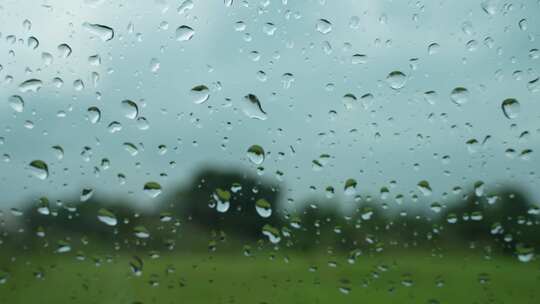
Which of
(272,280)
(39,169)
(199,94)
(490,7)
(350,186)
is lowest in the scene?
(272,280)

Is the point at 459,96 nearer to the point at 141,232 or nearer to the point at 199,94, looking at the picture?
the point at 199,94

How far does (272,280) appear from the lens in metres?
1.29

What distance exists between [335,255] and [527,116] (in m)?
0.58

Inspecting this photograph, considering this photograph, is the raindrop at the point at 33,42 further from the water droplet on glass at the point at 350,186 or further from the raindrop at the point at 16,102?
the water droplet on glass at the point at 350,186

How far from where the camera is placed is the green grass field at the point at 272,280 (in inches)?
49.8

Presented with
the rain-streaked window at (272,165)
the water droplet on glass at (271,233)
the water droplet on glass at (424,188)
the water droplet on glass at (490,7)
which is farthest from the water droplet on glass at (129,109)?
the water droplet on glass at (490,7)

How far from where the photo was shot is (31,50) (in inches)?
50.5

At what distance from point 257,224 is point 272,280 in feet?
0.46

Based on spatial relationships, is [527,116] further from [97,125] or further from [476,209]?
[97,125]

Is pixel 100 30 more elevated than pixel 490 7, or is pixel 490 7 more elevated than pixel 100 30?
pixel 490 7

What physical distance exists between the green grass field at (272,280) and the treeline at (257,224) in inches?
1.3

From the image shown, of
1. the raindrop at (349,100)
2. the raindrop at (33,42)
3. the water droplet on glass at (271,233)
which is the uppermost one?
the raindrop at (349,100)

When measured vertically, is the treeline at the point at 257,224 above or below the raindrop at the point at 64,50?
below

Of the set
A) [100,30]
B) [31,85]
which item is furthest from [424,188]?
[31,85]
